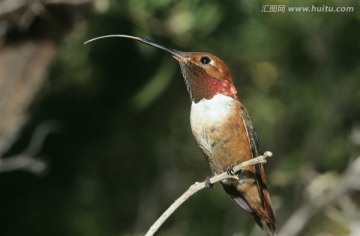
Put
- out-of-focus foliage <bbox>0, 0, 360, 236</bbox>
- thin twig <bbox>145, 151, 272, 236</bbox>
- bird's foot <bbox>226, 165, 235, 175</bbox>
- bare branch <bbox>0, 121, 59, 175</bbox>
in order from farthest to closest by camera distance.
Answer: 1. bare branch <bbox>0, 121, 59, 175</bbox>
2. out-of-focus foliage <bbox>0, 0, 360, 236</bbox>
3. bird's foot <bbox>226, 165, 235, 175</bbox>
4. thin twig <bbox>145, 151, 272, 236</bbox>

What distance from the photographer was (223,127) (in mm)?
1177

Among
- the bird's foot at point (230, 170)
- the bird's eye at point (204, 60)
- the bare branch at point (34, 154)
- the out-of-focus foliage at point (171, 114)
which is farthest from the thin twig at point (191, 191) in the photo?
the bare branch at point (34, 154)

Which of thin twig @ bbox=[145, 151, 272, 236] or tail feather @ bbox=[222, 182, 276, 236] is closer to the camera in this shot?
thin twig @ bbox=[145, 151, 272, 236]

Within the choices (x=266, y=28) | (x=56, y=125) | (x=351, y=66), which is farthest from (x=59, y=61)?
(x=351, y=66)

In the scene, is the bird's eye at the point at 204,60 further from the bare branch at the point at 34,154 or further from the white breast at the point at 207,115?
the bare branch at the point at 34,154

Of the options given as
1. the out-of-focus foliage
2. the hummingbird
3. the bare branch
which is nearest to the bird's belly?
the hummingbird

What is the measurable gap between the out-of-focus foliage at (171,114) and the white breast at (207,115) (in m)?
0.86

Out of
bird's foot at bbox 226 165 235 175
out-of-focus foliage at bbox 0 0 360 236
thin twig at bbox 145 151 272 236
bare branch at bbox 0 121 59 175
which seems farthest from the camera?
bare branch at bbox 0 121 59 175

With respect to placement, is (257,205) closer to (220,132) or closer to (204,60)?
(220,132)

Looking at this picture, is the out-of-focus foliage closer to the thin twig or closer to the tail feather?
the tail feather

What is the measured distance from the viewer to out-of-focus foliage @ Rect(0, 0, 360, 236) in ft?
8.84

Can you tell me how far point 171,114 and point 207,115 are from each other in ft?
8.92

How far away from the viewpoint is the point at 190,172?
3826mm

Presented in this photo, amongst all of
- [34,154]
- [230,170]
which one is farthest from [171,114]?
[230,170]
